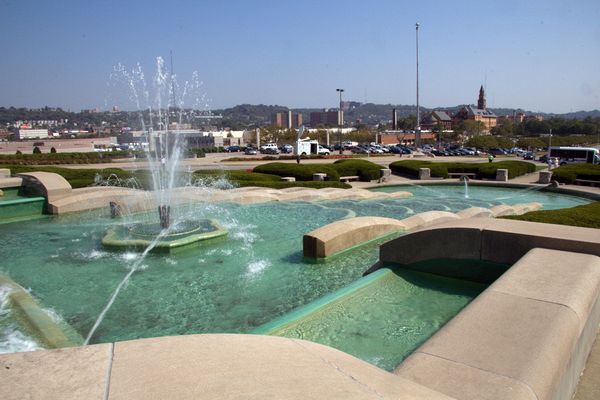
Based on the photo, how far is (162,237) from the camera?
1066cm

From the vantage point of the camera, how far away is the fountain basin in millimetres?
10086

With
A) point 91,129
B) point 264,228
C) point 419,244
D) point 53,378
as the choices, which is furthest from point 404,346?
point 91,129

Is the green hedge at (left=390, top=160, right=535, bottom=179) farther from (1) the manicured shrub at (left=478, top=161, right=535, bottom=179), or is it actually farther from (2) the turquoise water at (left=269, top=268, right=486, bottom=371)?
(2) the turquoise water at (left=269, top=268, right=486, bottom=371)

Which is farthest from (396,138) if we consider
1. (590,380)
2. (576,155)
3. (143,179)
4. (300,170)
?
(590,380)

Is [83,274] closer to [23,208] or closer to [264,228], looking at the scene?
[264,228]

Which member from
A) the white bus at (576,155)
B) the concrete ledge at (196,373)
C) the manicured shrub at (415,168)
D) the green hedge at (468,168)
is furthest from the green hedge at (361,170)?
the concrete ledge at (196,373)

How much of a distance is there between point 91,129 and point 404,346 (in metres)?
212

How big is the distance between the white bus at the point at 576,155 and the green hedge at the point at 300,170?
79.4 feet

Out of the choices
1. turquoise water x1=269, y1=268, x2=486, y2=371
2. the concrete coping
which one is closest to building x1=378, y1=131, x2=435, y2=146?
the concrete coping

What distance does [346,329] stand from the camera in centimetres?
541

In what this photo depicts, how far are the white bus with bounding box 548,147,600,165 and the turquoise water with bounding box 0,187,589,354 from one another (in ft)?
116

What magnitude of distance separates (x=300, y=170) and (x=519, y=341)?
23.1 meters

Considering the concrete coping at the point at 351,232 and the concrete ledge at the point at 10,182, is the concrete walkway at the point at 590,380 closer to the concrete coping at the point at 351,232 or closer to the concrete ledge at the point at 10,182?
the concrete coping at the point at 351,232

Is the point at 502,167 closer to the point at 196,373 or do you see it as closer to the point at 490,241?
the point at 490,241
